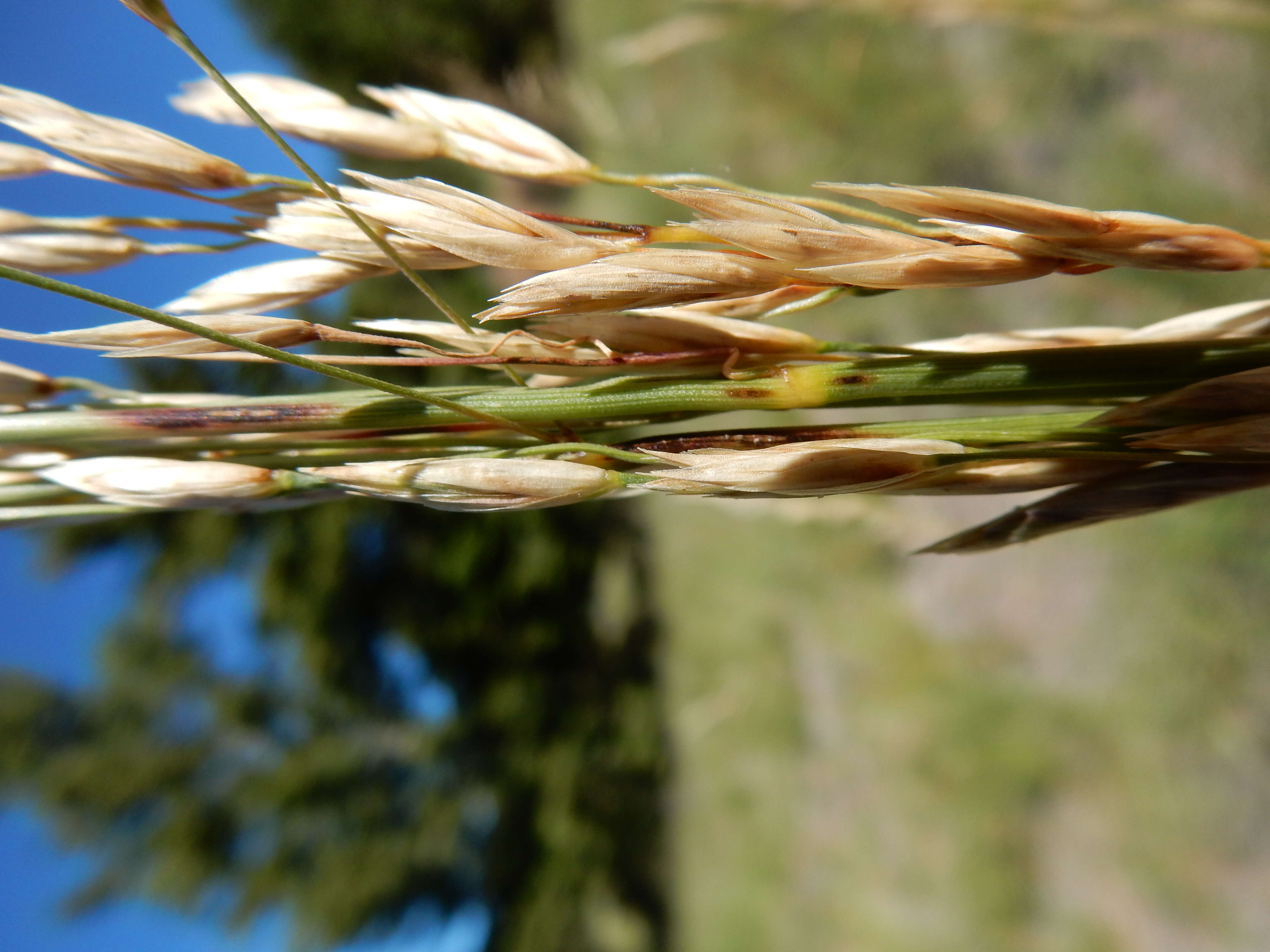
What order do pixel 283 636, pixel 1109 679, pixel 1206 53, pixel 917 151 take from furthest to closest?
pixel 283 636 → pixel 917 151 → pixel 1109 679 → pixel 1206 53

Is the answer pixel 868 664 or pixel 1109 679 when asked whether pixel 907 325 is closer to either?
pixel 1109 679

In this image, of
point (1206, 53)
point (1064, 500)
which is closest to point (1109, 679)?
point (1206, 53)

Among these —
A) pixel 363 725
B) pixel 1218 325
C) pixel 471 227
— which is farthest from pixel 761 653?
pixel 471 227

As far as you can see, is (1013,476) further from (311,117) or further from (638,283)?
(311,117)

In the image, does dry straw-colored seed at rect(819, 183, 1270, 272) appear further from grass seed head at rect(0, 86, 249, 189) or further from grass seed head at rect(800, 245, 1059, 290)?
grass seed head at rect(0, 86, 249, 189)

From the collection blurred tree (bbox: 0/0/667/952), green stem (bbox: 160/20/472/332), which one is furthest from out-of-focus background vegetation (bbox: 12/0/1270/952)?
green stem (bbox: 160/20/472/332)

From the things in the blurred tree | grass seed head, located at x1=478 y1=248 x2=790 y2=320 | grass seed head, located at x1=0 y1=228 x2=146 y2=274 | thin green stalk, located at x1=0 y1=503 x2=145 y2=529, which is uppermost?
grass seed head, located at x1=0 y1=228 x2=146 y2=274
